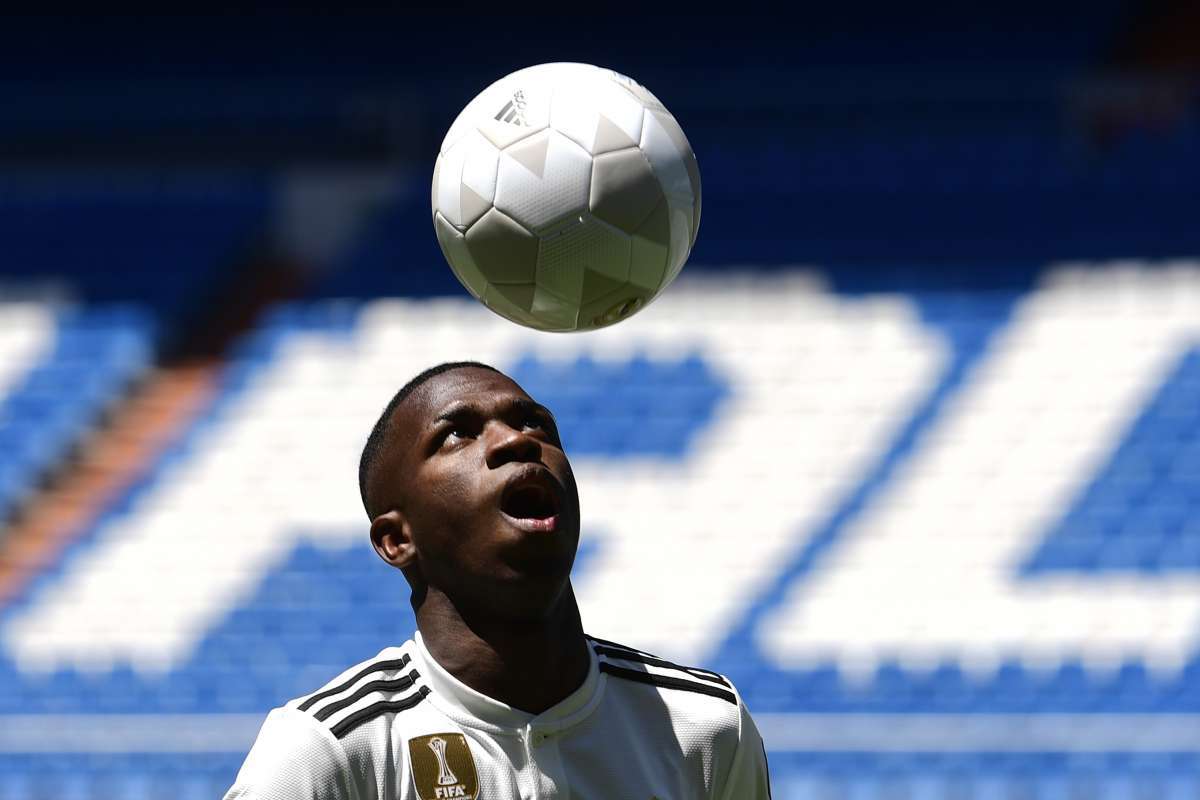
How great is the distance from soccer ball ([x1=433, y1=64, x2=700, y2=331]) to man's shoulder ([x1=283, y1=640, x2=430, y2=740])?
3.06 feet

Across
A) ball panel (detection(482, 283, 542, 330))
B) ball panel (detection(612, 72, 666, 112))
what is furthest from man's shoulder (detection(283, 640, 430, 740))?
ball panel (detection(612, 72, 666, 112))

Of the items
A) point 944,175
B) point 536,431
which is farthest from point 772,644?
point 536,431

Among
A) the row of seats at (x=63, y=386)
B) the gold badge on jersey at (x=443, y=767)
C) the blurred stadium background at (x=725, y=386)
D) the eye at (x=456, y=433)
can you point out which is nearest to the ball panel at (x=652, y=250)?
the eye at (x=456, y=433)

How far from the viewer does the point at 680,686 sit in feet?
8.79

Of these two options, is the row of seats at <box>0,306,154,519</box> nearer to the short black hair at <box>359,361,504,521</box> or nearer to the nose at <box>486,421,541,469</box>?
the short black hair at <box>359,361,504,521</box>

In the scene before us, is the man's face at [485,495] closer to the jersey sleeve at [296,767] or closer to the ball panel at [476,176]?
the jersey sleeve at [296,767]

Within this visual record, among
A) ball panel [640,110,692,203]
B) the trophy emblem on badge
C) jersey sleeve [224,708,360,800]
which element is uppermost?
ball panel [640,110,692,203]

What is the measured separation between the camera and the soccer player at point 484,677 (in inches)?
92.6

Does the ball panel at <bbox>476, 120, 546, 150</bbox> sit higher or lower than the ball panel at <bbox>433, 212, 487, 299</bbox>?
higher

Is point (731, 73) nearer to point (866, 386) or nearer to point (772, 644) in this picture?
point (866, 386)

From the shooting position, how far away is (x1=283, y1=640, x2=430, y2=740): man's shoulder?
7.67 feet

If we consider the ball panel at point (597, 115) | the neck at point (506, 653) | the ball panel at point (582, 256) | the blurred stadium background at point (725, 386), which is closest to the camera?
the neck at point (506, 653)

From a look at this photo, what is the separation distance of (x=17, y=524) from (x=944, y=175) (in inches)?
245

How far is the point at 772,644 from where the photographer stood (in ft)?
29.9
